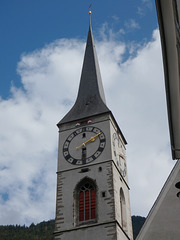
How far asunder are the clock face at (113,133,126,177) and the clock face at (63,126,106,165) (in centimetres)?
82

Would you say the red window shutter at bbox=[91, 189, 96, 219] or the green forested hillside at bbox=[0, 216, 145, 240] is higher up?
the green forested hillside at bbox=[0, 216, 145, 240]

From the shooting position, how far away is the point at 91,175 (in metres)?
20.5

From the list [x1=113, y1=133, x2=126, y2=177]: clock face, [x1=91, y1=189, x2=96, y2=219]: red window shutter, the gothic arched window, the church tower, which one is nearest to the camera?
the church tower

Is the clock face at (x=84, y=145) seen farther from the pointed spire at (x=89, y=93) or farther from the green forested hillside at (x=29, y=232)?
the green forested hillside at (x=29, y=232)

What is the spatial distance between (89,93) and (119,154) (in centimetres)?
450

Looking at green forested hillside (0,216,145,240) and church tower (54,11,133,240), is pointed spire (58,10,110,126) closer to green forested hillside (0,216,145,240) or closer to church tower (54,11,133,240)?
church tower (54,11,133,240)

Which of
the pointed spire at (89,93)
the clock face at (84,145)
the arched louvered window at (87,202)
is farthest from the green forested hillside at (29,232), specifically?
the arched louvered window at (87,202)

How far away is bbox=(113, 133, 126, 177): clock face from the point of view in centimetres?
2192

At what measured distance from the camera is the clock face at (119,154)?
863 inches

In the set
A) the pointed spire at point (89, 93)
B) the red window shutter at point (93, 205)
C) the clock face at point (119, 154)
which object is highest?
the pointed spire at point (89, 93)

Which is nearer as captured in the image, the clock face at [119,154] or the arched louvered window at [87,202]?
the arched louvered window at [87,202]

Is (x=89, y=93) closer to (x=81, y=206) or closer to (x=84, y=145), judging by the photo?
(x=84, y=145)

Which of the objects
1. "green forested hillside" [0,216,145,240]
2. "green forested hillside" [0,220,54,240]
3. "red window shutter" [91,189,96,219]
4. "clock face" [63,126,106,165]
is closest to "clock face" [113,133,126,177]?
"clock face" [63,126,106,165]

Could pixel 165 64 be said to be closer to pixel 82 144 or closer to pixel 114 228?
pixel 114 228
